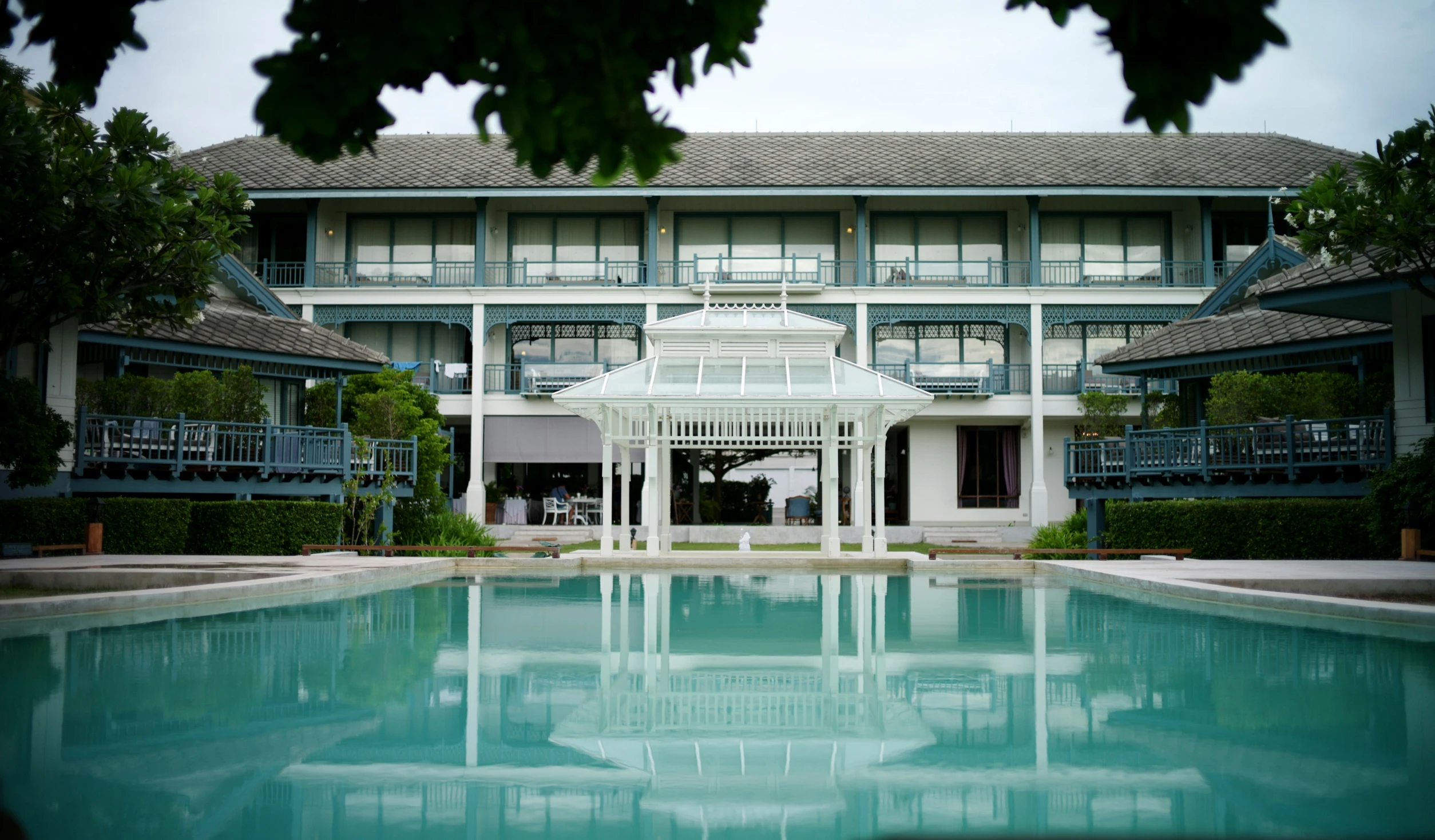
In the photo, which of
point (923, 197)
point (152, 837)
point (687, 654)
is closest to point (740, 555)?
point (687, 654)

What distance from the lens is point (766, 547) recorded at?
78.6 feet

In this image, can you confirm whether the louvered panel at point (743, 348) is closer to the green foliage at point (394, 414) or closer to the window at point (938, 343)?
the green foliage at point (394, 414)

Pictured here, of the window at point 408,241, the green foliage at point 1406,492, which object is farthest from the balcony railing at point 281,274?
the green foliage at point 1406,492

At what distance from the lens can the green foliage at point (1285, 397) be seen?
18.1 metres

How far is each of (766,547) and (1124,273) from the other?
45.1 ft

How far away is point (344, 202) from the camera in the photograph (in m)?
31.3

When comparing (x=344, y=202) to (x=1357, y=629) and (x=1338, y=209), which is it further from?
(x=1357, y=629)

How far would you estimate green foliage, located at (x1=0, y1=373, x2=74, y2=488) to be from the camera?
1264 centimetres

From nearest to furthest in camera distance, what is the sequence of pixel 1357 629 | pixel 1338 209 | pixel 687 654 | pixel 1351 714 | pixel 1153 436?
pixel 1351 714, pixel 687 654, pixel 1357 629, pixel 1338 209, pixel 1153 436

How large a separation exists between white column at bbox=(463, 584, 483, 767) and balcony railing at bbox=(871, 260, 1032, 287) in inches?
789

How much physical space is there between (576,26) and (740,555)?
1465cm

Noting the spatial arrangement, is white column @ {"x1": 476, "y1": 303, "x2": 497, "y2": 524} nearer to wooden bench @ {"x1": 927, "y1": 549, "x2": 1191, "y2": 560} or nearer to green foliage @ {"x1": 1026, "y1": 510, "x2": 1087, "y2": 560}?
green foliage @ {"x1": 1026, "y1": 510, "x2": 1087, "y2": 560}

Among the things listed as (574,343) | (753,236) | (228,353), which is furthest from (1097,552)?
(574,343)

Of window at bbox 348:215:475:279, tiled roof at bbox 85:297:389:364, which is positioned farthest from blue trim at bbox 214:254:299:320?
window at bbox 348:215:475:279
